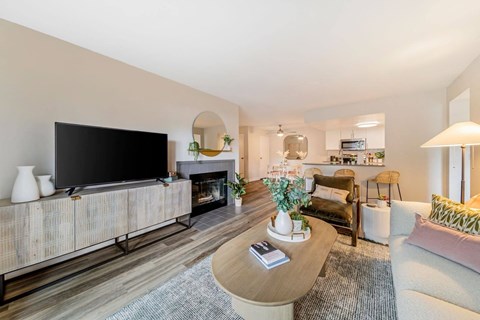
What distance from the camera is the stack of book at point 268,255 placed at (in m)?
1.27

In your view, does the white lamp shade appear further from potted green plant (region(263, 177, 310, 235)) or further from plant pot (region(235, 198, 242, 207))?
plant pot (region(235, 198, 242, 207))

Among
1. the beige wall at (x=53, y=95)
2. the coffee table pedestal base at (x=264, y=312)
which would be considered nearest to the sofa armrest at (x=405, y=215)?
the coffee table pedestal base at (x=264, y=312)

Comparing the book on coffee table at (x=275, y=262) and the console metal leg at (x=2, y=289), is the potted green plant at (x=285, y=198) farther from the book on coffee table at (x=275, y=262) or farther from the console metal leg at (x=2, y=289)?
the console metal leg at (x=2, y=289)

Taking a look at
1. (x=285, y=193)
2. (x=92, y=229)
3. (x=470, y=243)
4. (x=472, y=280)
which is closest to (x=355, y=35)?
(x=285, y=193)

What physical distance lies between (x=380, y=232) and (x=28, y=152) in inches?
170

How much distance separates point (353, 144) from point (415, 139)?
6.92 ft

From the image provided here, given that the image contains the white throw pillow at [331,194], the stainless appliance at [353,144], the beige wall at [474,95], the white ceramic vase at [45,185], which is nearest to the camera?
the white ceramic vase at [45,185]

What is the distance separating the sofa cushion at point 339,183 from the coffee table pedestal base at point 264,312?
2212 millimetres

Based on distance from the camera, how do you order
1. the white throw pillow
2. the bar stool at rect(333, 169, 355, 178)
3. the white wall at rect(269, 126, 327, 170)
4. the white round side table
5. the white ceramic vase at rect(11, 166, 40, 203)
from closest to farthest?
the white ceramic vase at rect(11, 166, 40, 203), the white round side table, the white throw pillow, the bar stool at rect(333, 169, 355, 178), the white wall at rect(269, 126, 327, 170)

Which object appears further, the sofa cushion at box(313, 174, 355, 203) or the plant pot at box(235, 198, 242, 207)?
the plant pot at box(235, 198, 242, 207)

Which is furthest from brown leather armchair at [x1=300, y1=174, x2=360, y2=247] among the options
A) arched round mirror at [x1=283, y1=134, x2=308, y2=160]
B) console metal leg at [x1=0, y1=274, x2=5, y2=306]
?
arched round mirror at [x1=283, y1=134, x2=308, y2=160]

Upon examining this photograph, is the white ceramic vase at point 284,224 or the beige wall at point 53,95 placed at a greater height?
the beige wall at point 53,95

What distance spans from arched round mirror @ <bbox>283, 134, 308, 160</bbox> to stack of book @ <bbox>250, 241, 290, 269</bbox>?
6659mm

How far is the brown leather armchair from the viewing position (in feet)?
7.91
